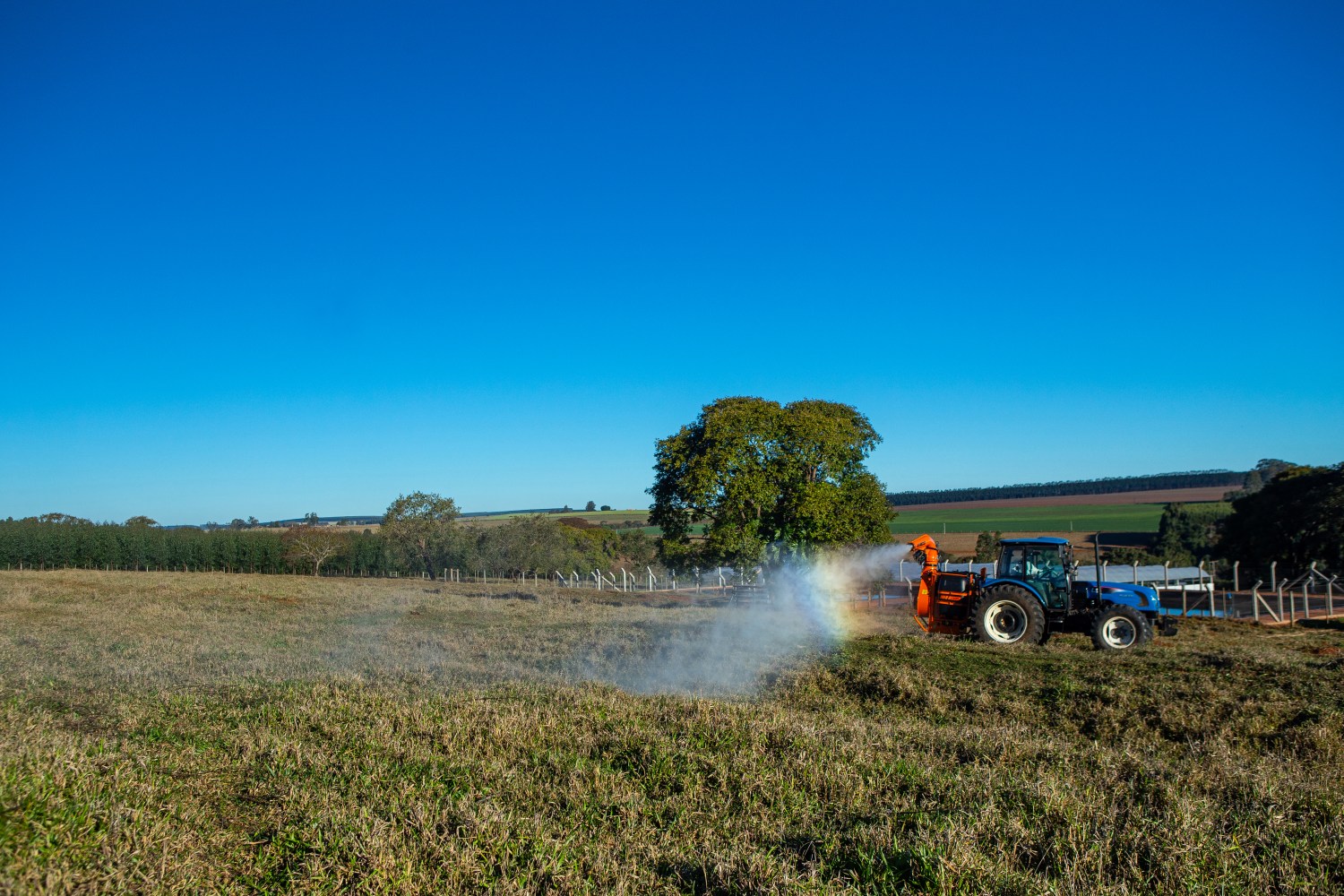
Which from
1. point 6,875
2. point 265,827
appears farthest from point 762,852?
point 6,875

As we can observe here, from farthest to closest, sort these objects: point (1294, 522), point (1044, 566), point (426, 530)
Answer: point (426, 530), point (1294, 522), point (1044, 566)

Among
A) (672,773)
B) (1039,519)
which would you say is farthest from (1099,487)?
(672,773)

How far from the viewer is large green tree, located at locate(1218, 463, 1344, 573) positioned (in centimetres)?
3547

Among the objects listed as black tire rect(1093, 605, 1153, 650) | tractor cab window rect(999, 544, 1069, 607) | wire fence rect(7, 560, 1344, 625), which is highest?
tractor cab window rect(999, 544, 1069, 607)

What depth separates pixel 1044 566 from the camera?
17312 mm

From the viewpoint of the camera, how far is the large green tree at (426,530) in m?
60.0

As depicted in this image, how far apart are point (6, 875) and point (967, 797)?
18.5 feet

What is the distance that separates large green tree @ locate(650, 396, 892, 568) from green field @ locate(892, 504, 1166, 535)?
47.6 meters

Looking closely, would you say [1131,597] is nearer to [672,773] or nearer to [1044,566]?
[1044,566]

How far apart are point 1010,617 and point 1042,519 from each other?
7981cm

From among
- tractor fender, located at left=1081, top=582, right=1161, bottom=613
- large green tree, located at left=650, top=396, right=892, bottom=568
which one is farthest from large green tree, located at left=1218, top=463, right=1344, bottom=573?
tractor fender, located at left=1081, top=582, right=1161, bottom=613

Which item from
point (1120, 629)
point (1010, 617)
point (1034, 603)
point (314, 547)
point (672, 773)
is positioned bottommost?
point (314, 547)

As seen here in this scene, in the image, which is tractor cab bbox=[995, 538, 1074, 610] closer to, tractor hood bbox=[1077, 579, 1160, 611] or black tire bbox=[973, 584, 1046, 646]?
black tire bbox=[973, 584, 1046, 646]

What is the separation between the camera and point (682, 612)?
1040 inches
